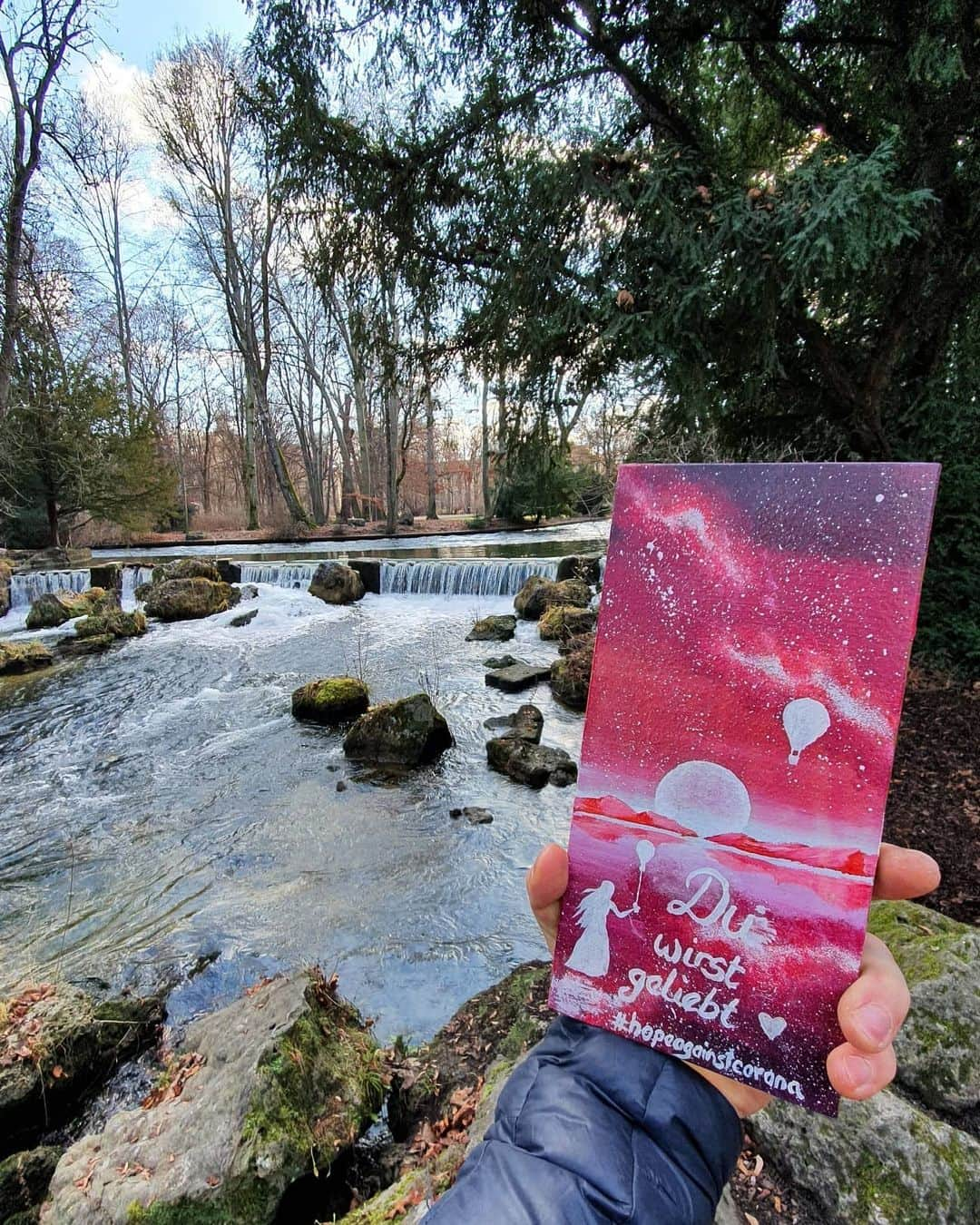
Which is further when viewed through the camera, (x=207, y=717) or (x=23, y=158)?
(x=23, y=158)

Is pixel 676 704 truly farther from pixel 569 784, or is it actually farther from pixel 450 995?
pixel 569 784

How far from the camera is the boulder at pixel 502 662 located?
8.29m

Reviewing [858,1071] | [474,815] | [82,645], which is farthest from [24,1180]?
[82,645]

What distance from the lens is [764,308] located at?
3.87 metres

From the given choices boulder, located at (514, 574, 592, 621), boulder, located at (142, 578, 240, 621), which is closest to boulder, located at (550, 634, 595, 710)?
boulder, located at (514, 574, 592, 621)

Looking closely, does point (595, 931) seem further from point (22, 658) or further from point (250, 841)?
point (22, 658)

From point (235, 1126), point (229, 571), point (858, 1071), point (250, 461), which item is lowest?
point (229, 571)

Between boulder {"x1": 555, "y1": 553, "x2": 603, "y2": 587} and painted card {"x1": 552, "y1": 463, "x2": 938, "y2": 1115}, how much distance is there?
10.5 meters

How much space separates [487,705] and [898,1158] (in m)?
5.70

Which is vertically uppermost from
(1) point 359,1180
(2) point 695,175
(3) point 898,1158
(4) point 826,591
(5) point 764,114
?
(5) point 764,114

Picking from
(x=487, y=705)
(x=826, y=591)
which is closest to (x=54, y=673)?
(x=487, y=705)

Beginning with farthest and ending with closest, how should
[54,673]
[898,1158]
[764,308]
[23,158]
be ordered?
[23,158] < [54,673] < [764,308] < [898,1158]

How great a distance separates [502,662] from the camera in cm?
841

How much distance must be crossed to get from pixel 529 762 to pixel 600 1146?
451cm
